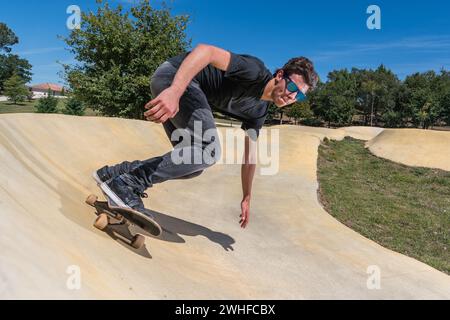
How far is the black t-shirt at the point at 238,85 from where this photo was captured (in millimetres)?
3092

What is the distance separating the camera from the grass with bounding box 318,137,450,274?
6.34m

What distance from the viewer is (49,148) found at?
689 cm

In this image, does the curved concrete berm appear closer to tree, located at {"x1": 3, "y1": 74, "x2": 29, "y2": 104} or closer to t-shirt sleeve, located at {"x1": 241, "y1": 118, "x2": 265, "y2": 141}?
t-shirt sleeve, located at {"x1": 241, "y1": 118, "x2": 265, "y2": 141}

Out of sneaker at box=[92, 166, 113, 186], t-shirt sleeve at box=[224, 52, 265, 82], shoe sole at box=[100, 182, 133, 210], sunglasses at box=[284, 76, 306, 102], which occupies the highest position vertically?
t-shirt sleeve at box=[224, 52, 265, 82]

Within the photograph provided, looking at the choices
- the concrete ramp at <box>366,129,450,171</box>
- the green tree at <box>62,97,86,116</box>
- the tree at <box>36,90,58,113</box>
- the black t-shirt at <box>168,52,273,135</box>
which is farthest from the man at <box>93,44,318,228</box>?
the tree at <box>36,90,58,113</box>

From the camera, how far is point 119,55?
20578mm

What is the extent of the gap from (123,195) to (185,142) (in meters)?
0.76

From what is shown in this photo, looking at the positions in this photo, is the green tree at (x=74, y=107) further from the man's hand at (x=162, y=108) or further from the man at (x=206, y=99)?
the man's hand at (x=162, y=108)

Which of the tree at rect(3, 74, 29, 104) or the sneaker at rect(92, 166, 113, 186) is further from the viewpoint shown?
the tree at rect(3, 74, 29, 104)

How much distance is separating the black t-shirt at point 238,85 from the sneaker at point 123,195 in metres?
1.10

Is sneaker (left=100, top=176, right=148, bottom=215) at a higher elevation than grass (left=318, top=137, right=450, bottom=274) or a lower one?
higher

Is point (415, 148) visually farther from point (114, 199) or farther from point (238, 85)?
point (114, 199)

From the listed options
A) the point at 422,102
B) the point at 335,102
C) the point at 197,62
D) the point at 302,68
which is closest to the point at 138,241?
the point at 197,62

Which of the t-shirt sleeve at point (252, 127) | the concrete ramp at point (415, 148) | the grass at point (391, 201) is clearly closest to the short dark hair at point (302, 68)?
the t-shirt sleeve at point (252, 127)
